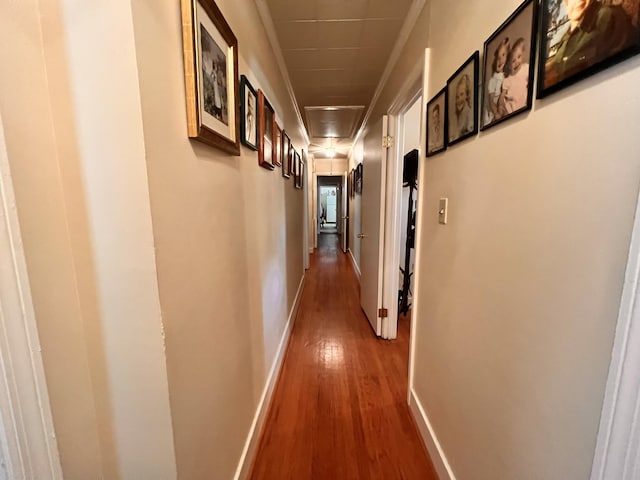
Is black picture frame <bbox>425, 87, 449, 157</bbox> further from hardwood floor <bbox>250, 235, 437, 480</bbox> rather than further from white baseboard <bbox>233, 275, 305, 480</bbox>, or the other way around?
white baseboard <bbox>233, 275, 305, 480</bbox>

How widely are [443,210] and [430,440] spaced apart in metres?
1.14

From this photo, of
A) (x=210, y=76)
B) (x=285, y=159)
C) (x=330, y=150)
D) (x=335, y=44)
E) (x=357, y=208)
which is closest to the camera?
(x=210, y=76)

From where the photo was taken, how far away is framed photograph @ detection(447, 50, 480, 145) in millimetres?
996

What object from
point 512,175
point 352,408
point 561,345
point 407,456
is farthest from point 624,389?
point 352,408

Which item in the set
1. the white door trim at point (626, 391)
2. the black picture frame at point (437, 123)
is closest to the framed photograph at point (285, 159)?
the black picture frame at point (437, 123)

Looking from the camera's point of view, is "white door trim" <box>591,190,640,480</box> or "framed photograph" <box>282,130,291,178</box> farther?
"framed photograph" <box>282,130,291,178</box>

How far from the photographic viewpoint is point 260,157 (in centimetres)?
154

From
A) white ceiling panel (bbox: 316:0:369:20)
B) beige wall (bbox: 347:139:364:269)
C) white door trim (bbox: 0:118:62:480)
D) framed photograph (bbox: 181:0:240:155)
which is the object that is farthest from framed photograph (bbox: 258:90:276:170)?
beige wall (bbox: 347:139:364:269)

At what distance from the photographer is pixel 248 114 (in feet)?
4.27

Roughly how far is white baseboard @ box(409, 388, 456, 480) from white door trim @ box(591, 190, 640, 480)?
887 millimetres

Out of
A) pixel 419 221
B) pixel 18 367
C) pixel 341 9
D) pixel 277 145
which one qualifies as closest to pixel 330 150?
pixel 277 145

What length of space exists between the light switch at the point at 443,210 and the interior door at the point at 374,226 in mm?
1050

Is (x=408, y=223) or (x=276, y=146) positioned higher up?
(x=276, y=146)

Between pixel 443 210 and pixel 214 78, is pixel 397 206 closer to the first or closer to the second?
pixel 443 210
